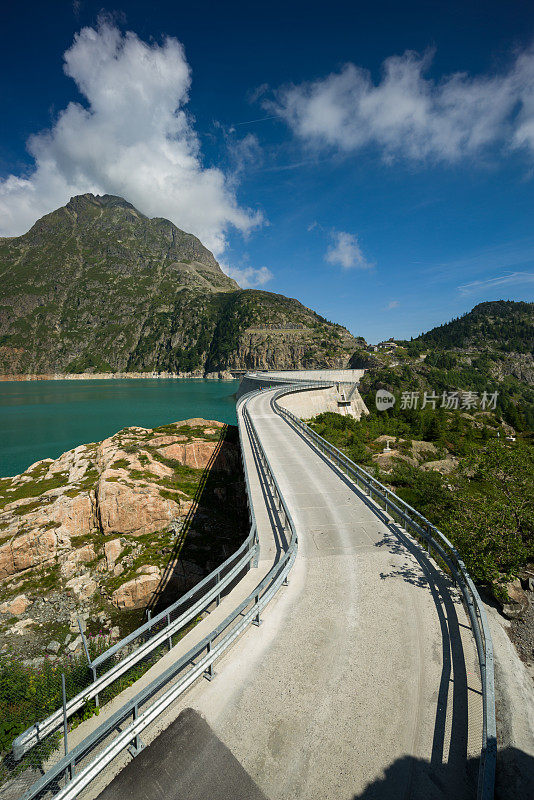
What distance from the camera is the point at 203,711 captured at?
5.64 m

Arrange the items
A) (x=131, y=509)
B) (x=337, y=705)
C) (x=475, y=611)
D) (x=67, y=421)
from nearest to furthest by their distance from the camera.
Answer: (x=337, y=705)
(x=475, y=611)
(x=131, y=509)
(x=67, y=421)

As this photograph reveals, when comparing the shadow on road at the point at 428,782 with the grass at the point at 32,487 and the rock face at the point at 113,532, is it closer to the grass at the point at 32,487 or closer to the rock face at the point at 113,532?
the rock face at the point at 113,532

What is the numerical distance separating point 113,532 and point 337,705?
56.3 feet

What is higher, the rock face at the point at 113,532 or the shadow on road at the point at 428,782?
the shadow on road at the point at 428,782

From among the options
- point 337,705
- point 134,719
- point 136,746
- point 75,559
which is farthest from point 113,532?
point 337,705

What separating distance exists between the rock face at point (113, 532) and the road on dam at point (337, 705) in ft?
36.1

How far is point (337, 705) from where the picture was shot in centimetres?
579

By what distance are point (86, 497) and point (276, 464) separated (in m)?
12.2

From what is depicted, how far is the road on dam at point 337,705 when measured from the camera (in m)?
4.68

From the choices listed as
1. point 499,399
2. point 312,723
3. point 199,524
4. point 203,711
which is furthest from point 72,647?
point 499,399

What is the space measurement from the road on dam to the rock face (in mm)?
11009

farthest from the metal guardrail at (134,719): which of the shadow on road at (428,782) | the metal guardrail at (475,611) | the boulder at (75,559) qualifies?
the boulder at (75,559)

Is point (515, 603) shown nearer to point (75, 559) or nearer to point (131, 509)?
point (131, 509)

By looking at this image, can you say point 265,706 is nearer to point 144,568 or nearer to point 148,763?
point 148,763
